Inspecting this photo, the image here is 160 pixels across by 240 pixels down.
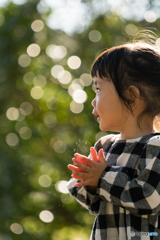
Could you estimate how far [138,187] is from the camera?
1.94ft

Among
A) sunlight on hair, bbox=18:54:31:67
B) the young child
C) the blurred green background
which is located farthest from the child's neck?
sunlight on hair, bbox=18:54:31:67

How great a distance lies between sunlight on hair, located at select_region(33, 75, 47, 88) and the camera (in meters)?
2.04

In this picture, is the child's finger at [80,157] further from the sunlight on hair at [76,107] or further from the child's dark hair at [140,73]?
the sunlight on hair at [76,107]

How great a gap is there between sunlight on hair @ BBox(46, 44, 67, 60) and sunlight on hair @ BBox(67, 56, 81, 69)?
0.23 feet

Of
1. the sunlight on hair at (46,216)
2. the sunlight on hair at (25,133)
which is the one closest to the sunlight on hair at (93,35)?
the sunlight on hair at (25,133)

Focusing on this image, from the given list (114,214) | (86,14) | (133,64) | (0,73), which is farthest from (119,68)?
(0,73)

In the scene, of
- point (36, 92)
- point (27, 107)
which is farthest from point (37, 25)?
point (27, 107)

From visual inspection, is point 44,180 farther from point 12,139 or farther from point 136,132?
point 136,132

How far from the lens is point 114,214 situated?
0.65 m

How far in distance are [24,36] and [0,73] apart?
317 millimetres

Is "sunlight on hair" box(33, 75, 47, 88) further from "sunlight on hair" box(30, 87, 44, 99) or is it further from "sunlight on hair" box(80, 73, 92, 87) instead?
"sunlight on hair" box(80, 73, 92, 87)

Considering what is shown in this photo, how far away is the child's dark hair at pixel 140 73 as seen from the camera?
0.67m

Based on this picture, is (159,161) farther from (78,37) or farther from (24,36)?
(24,36)

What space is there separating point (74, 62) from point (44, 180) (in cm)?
84
